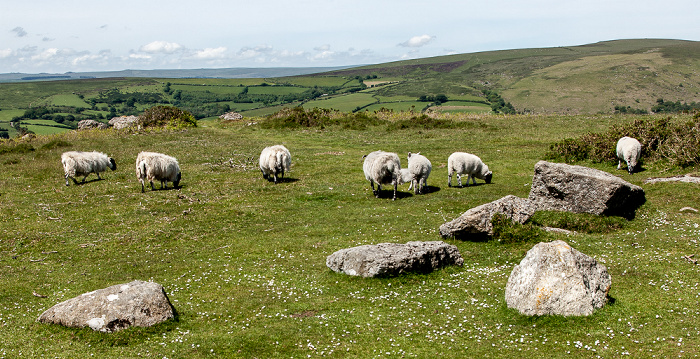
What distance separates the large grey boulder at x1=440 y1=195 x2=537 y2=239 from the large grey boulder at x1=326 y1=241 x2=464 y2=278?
259 centimetres

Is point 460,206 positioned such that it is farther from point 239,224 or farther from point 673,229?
point 239,224

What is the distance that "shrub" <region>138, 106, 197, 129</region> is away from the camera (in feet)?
209

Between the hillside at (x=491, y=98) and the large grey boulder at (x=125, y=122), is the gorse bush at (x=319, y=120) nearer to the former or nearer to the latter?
the large grey boulder at (x=125, y=122)

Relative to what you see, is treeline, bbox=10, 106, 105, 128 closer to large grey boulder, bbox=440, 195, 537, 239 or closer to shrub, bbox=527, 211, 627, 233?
large grey boulder, bbox=440, 195, 537, 239

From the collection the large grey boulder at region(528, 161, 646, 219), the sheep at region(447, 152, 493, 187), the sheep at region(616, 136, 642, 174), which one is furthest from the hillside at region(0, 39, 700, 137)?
the large grey boulder at region(528, 161, 646, 219)

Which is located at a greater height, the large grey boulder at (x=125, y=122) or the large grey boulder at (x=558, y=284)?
the large grey boulder at (x=125, y=122)

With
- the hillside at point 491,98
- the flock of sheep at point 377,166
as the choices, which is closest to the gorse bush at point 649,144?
the flock of sheep at point 377,166

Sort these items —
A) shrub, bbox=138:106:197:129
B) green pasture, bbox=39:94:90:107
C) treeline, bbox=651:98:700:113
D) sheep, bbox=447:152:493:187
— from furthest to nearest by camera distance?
1. green pasture, bbox=39:94:90:107
2. treeline, bbox=651:98:700:113
3. shrub, bbox=138:106:197:129
4. sheep, bbox=447:152:493:187

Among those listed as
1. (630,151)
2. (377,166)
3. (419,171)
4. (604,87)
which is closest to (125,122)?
(377,166)

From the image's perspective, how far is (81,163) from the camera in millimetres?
31984

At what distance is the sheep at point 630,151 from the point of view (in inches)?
1175

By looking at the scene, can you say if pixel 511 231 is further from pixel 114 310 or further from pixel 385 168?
pixel 114 310

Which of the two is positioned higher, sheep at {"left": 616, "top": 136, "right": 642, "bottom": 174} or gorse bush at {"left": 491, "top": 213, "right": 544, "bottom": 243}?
sheep at {"left": 616, "top": 136, "right": 642, "bottom": 174}

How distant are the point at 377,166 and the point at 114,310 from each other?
55.5ft
